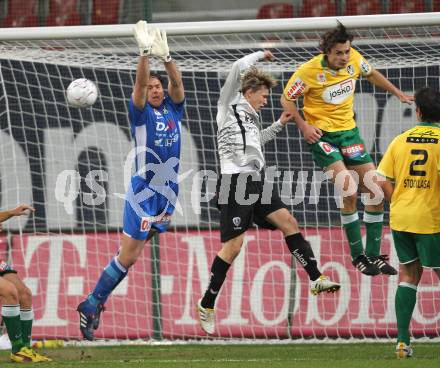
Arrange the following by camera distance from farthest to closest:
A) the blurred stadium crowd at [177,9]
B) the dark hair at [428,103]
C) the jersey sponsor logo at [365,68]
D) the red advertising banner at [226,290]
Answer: the blurred stadium crowd at [177,9] < the red advertising banner at [226,290] < the jersey sponsor logo at [365,68] < the dark hair at [428,103]

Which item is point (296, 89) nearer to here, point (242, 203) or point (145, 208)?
point (242, 203)

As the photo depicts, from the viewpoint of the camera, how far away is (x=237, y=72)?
929cm

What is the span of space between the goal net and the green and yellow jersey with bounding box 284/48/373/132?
6.04 ft

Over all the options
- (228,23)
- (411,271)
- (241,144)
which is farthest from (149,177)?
(411,271)

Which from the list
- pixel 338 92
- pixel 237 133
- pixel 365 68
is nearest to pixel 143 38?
pixel 237 133

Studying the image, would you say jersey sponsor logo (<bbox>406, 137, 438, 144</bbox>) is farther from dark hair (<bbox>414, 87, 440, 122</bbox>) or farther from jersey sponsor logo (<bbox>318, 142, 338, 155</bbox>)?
jersey sponsor logo (<bbox>318, 142, 338, 155</bbox>)

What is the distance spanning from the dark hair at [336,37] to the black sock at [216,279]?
7.04 ft

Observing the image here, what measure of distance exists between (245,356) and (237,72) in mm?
2723

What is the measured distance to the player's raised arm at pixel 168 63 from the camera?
9.12 meters

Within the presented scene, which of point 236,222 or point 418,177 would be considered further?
point 236,222

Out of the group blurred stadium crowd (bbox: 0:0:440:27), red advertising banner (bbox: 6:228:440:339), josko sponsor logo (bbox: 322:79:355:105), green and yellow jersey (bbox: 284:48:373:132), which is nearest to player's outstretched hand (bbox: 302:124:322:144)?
green and yellow jersey (bbox: 284:48:373:132)

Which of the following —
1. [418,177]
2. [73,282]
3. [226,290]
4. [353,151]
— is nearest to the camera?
[418,177]

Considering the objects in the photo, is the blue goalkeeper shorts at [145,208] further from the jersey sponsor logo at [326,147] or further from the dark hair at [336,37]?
the dark hair at [336,37]

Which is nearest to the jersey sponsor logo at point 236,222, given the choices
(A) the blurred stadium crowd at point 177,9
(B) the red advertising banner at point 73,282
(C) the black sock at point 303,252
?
(C) the black sock at point 303,252
